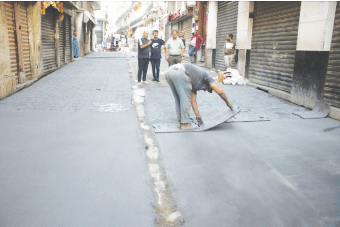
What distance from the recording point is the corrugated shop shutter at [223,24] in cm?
1237

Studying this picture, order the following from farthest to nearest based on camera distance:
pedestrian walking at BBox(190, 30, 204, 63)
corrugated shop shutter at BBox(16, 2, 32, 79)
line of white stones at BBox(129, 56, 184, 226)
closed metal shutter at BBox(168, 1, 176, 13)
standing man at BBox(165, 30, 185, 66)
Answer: closed metal shutter at BBox(168, 1, 176, 13) < pedestrian walking at BBox(190, 30, 204, 63) < standing man at BBox(165, 30, 185, 66) < corrugated shop shutter at BBox(16, 2, 32, 79) < line of white stones at BBox(129, 56, 184, 226)

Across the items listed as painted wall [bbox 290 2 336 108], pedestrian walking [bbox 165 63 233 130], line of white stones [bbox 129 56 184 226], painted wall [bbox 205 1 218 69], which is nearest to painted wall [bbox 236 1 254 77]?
painted wall [bbox 290 2 336 108]

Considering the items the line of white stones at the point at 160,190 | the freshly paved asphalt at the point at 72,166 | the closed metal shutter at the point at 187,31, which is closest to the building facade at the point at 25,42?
the freshly paved asphalt at the point at 72,166

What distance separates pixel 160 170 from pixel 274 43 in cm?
670

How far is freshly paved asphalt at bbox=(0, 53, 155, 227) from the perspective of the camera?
2.58 m

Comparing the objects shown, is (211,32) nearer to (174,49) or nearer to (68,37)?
(174,49)

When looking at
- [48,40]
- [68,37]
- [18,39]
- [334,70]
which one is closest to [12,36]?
[18,39]

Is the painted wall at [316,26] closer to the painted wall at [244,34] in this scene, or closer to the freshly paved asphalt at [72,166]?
the painted wall at [244,34]

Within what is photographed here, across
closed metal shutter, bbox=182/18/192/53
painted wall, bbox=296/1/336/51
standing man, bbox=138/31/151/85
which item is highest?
closed metal shutter, bbox=182/18/192/53

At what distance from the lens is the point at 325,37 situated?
6.31 m

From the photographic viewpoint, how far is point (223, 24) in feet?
45.1

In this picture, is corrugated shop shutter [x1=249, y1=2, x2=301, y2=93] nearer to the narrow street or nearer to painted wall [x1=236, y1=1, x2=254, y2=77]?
painted wall [x1=236, y1=1, x2=254, y2=77]

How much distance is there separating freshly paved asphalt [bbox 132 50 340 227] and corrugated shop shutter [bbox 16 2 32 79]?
596 cm

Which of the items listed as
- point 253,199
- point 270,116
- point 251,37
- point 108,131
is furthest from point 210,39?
point 253,199
